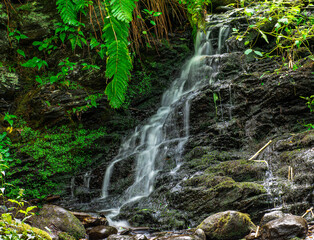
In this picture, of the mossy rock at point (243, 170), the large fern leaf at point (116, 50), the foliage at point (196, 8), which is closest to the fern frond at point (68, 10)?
the large fern leaf at point (116, 50)

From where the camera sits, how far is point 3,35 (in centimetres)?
609

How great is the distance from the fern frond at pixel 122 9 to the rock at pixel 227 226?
239 centimetres

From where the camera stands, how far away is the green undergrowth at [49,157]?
474 centimetres

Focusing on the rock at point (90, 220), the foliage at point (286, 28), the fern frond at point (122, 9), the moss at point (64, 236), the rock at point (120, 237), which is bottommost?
the rock at point (90, 220)

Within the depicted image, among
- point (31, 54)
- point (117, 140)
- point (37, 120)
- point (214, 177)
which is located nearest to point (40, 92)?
point (37, 120)

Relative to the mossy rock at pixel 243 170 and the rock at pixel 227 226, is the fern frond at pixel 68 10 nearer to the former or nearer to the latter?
the mossy rock at pixel 243 170

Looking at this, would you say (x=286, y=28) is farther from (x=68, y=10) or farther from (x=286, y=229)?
(x=68, y=10)

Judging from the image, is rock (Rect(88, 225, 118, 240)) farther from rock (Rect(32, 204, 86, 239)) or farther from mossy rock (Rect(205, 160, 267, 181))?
mossy rock (Rect(205, 160, 267, 181))

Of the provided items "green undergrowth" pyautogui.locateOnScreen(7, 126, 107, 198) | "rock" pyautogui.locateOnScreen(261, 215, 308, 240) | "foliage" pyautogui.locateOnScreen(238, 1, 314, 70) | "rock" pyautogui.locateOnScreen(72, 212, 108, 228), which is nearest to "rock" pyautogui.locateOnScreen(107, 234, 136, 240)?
"rock" pyautogui.locateOnScreen(72, 212, 108, 228)

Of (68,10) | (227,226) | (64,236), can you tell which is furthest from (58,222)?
(68,10)

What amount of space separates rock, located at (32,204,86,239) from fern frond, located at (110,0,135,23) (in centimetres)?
243

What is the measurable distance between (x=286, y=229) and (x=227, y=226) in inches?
21.6

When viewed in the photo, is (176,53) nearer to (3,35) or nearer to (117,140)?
(117,140)

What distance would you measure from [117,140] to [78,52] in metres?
2.40
